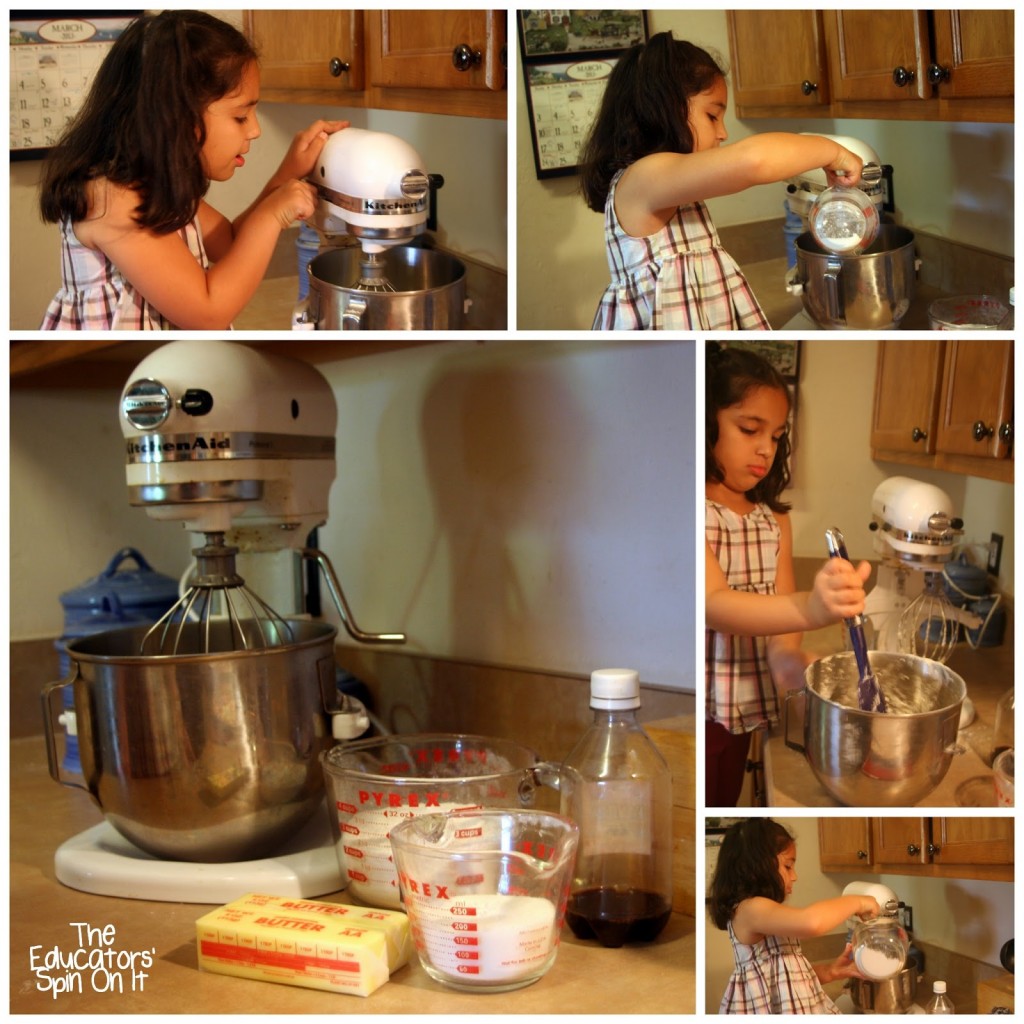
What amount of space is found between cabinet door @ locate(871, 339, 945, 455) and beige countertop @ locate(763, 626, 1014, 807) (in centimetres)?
13

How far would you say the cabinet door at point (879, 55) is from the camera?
30.9 inches

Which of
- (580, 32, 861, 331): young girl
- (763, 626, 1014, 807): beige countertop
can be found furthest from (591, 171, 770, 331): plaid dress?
(763, 626, 1014, 807): beige countertop

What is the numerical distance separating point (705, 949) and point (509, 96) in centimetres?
57

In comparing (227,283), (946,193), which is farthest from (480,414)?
(946,193)

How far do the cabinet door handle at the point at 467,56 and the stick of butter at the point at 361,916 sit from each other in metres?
0.55

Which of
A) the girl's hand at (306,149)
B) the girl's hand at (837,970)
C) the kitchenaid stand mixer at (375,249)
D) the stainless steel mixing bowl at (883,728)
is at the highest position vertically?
the girl's hand at (306,149)

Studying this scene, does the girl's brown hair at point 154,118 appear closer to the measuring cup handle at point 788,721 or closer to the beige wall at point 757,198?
the beige wall at point 757,198

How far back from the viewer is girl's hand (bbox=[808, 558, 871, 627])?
79 centimetres

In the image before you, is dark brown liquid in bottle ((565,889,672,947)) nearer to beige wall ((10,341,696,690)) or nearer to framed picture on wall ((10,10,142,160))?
beige wall ((10,341,696,690))

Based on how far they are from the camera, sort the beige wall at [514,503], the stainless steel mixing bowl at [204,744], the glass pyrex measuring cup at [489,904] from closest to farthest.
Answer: the glass pyrex measuring cup at [489,904], the stainless steel mixing bowl at [204,744], the beige wall at [514,503]

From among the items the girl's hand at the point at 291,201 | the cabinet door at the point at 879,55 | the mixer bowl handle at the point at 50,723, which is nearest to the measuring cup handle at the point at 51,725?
the mixer bowl handle at the point at 50,723

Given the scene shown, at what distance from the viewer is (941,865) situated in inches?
31.9

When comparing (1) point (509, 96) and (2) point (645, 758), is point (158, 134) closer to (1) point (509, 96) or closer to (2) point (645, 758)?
(1) point (509, 96)

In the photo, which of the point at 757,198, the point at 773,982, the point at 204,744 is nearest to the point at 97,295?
the point at 204,744
